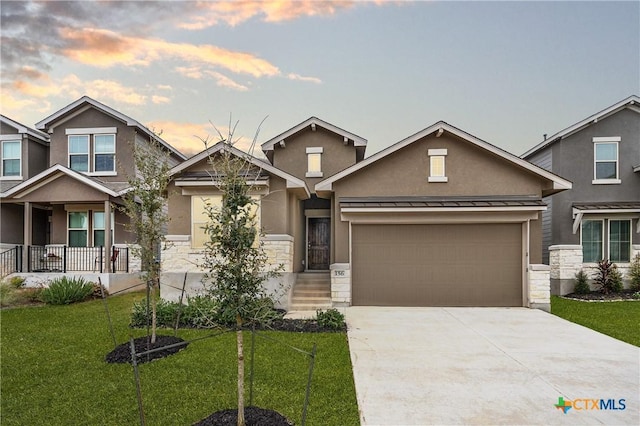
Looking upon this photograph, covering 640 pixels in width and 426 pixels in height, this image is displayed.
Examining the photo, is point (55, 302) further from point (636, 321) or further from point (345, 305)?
point (636, 321)

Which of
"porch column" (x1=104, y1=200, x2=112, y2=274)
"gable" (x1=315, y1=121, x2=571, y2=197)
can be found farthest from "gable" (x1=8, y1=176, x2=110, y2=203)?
"gable" (x1=315, y1=121, x2=571, y2=197)

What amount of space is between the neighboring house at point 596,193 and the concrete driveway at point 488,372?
6.79 meters

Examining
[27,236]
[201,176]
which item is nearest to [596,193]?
[201,176]

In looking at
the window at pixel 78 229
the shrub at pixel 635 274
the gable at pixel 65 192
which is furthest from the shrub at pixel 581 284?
the window at pixel 78 229

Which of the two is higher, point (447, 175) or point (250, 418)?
point (447, 175)

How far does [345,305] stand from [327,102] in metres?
8.69

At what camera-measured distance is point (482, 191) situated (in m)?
12.3

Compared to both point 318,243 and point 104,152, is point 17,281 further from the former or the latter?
point 318,243

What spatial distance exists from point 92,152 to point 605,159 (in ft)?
69.0

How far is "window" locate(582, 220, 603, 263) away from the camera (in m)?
15.6

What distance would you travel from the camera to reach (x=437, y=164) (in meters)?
12.4

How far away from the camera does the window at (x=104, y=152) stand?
16.3 metres

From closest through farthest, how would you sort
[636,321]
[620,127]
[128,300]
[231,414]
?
[231,414] < [636,321] < [128,300] < [620,127]

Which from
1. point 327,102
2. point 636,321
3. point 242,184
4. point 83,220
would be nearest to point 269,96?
point 327,102
